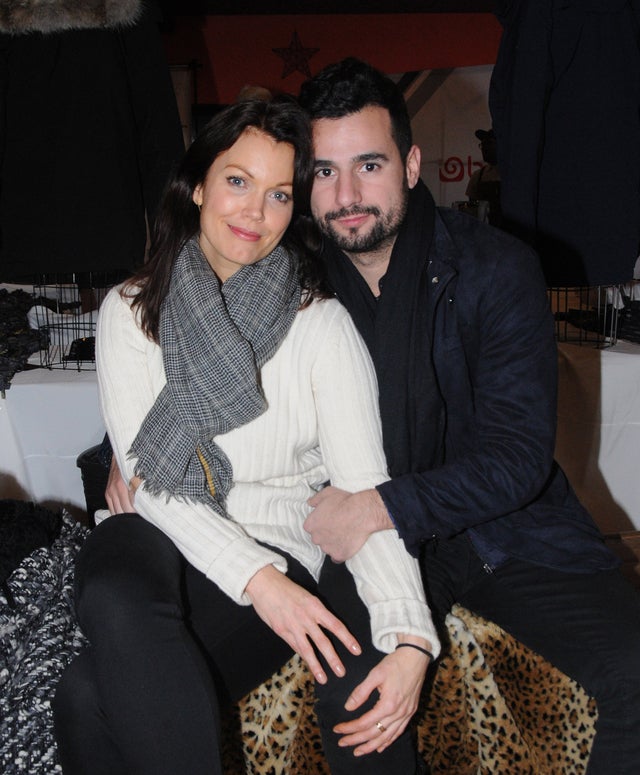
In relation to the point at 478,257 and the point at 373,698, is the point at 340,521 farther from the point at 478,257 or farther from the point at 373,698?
the point at 478,257

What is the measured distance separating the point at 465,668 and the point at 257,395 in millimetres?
601

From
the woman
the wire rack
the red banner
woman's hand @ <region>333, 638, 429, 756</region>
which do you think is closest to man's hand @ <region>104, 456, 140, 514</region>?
the woman

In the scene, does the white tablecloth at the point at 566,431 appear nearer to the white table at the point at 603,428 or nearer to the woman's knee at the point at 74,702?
the white table at the point at 603,428

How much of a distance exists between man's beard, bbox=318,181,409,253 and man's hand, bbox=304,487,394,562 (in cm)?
49

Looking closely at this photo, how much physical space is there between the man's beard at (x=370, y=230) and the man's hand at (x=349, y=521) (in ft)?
A: 1.62

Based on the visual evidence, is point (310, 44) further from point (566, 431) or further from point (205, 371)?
point (205, 371)

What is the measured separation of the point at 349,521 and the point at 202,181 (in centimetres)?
66

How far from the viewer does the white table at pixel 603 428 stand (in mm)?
2254

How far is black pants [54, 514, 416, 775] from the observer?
102cm

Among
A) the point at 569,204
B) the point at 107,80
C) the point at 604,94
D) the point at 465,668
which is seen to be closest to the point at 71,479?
the point at 107,80

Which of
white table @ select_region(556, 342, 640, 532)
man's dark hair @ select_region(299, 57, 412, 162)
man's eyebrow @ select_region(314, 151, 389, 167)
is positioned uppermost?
man's dark hair @ select_region(299, 57, 412, 162)

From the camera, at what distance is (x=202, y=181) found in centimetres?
138

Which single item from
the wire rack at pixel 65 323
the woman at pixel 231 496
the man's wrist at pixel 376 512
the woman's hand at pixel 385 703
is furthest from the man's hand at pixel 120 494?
the wire rack at pixel 65 323

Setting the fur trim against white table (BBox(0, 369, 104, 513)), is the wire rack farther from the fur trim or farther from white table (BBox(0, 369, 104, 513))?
the fur trim
